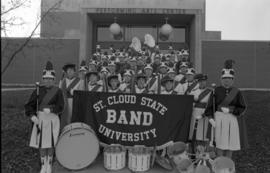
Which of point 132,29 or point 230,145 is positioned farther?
point 132,29

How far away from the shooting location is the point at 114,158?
6074mm

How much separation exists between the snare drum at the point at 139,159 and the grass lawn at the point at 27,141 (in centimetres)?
199

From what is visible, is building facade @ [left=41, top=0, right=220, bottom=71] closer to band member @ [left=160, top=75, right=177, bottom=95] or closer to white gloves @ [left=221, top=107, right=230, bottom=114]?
band member @ [left=160, top=75, right=177, bottom=95]

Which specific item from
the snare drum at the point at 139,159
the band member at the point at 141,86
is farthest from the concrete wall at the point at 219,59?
the snare drum at the point at 139,159

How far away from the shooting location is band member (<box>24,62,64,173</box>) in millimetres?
5840

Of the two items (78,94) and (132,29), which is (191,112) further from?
(132,29)

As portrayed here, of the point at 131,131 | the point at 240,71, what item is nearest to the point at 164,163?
the point at 131,131

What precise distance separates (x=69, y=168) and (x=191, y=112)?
2.58 metres

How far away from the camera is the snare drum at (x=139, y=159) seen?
6016 millimetres

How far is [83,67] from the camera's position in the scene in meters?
7.94

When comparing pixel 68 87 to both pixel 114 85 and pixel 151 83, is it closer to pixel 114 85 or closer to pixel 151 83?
pixel 114 85

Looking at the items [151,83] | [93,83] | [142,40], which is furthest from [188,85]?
[142,40]

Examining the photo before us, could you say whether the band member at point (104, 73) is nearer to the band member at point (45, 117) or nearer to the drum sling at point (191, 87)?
the band member at point (45, 117)

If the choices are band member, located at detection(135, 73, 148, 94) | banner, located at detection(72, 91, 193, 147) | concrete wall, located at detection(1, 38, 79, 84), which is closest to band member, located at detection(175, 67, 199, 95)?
banner, located at detection(72, 91, 193, 147)
